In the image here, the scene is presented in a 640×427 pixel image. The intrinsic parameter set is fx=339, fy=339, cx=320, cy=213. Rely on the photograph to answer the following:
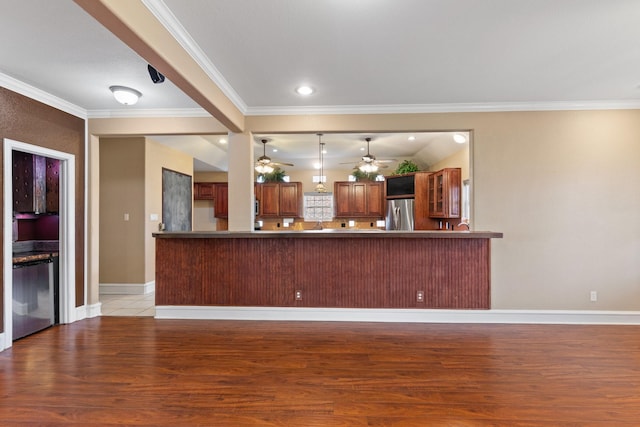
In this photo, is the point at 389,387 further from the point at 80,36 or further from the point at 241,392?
the point at 80,36

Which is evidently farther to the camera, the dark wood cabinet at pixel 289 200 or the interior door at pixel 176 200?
the dark wood cabinet at pixel 289 200

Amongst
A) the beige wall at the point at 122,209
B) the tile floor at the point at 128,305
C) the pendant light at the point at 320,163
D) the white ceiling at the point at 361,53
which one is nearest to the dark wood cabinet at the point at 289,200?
the pendant light at the point at 320,163

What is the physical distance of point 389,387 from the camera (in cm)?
236

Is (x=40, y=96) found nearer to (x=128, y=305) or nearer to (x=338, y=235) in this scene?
(x=128, y=305)

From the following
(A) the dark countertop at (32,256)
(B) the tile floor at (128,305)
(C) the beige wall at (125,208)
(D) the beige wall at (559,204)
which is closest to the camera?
(A) the dark countertop at (32,256)

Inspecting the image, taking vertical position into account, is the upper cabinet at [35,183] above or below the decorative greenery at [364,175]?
below

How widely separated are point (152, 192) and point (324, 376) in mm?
4222

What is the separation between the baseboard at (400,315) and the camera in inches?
146

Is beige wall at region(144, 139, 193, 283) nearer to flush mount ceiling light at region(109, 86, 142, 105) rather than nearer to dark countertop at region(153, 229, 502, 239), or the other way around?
dark countertop at region(153, 229, 502, 239)

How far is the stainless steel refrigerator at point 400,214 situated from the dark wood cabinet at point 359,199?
480 mm

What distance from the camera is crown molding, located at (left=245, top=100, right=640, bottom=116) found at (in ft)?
12.1

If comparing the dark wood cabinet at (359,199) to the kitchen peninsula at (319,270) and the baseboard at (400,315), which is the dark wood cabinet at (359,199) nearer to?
the kitchen peninsula at (319,270)

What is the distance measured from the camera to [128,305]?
15.1 feet

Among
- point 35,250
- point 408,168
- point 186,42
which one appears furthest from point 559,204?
point 35,250
